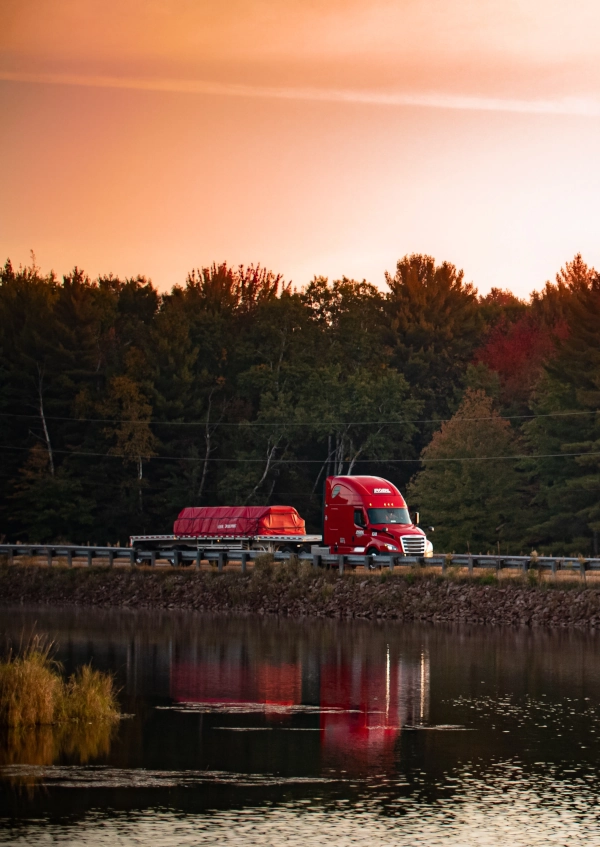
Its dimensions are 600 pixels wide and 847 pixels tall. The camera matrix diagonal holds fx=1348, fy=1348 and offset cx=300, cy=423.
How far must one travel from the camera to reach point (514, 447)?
76.0 meters

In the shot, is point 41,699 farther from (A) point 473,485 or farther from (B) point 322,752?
(A) point 473,485

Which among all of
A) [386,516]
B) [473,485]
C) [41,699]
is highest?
[473,485]

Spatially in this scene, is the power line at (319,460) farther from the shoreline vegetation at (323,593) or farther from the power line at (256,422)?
the shoreline vegetation at (323,593)

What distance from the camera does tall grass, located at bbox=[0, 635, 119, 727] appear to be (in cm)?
2381

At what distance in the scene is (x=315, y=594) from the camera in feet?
162

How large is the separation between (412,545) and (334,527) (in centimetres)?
348

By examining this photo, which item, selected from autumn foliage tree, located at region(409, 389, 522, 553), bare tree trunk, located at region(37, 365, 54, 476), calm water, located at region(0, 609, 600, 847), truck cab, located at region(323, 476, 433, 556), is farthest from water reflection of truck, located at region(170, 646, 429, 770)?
bare tree trunk, located at region(37, 365, 54, 476)

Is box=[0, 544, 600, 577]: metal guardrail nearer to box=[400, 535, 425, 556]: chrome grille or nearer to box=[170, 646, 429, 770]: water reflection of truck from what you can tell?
box=[400, 535, 425, 556]: chrome grille

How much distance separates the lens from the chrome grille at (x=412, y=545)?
5259cm

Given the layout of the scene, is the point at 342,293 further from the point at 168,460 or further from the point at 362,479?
the point at 362,479

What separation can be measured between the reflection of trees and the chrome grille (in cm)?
2896

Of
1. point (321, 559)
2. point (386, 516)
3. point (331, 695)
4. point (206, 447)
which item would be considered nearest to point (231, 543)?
point (321, 559)

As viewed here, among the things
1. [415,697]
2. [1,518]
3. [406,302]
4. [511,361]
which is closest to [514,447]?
[511,361]

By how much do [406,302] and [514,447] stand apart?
71.5 ft
